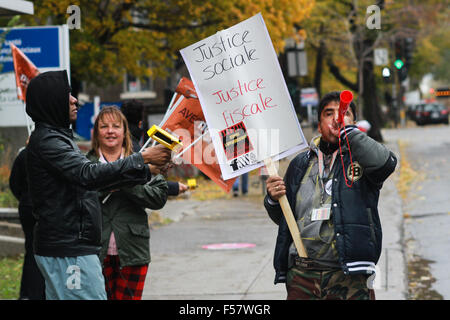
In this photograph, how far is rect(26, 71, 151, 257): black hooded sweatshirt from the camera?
4117mm

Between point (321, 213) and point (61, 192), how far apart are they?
4.58 ft

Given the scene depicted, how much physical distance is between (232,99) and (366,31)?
3064 centimetres

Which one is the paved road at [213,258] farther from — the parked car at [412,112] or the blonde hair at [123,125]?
the parked car at [412,112]

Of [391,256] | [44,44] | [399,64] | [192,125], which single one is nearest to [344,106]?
[192,125]

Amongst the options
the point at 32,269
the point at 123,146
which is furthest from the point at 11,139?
the point at 123,146

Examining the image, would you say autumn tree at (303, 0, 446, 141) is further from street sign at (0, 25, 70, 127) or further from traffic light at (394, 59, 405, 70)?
street sign at (0, 25, 70, 127)

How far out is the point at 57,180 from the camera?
4.14 meters

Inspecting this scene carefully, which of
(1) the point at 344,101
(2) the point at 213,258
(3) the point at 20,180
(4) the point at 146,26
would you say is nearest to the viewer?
(1) the point at 344,101

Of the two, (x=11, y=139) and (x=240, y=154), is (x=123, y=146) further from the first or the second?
(x=11, y=139)

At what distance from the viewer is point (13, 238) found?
36.5 ft

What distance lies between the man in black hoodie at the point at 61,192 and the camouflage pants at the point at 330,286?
1.07 m

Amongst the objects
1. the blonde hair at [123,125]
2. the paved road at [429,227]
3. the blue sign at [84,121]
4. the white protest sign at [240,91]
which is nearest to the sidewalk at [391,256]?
the paved road at [429,227]

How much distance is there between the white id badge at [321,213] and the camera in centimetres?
441

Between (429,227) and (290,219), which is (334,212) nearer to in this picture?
(290,219)
